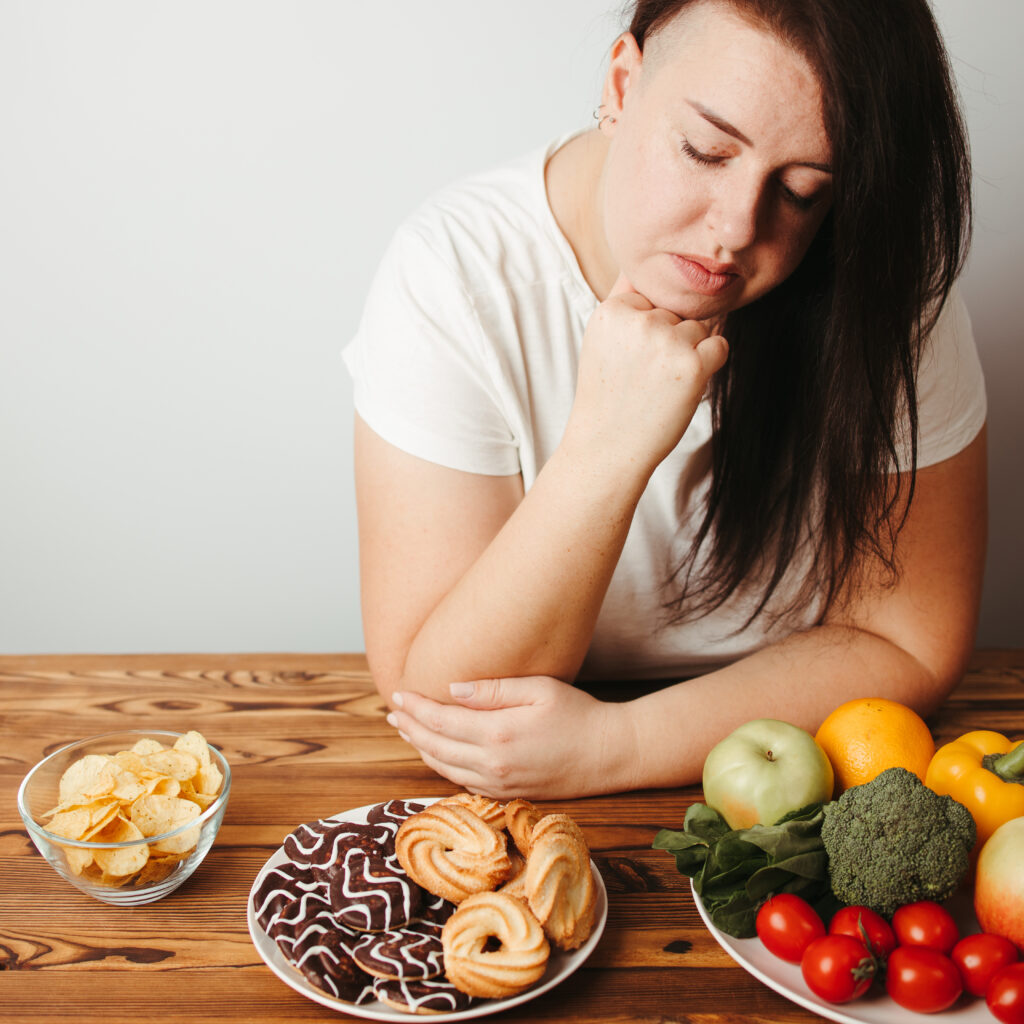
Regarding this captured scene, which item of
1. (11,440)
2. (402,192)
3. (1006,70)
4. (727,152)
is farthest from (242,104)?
(1006,70)

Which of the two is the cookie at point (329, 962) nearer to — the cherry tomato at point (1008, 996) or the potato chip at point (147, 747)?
the potato chip at point (147, 747)

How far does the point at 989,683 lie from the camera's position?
4.51 ft

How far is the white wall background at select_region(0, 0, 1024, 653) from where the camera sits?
1637mm

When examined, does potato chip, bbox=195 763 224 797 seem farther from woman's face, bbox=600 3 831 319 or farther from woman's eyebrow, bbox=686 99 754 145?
woman's eyebrow, bbox=686 99 754 145

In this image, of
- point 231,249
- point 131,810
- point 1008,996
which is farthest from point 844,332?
point 231,249

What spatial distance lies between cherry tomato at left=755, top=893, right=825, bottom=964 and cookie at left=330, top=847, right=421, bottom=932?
29cm

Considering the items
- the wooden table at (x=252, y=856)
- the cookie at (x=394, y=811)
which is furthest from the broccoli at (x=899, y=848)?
the cookie at (x=394, y=811)

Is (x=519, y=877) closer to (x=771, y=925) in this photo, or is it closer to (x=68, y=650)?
(x=771, y=925)

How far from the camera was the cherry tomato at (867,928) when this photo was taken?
0.78m

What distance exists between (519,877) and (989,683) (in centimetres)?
86

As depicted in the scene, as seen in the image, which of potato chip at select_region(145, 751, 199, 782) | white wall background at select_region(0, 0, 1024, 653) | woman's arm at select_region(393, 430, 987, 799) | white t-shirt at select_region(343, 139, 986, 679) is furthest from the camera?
white wall background at select_region(0, 0, 1024, 653)

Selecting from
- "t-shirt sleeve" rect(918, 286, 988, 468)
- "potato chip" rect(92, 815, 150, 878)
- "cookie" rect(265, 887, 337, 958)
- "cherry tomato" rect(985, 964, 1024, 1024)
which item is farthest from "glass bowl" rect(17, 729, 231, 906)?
"t-shirt sleeve" rect(918, 286, 988, 468)

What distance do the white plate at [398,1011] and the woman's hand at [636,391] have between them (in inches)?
17.2

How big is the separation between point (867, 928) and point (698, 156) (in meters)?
0.70
